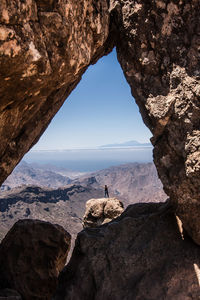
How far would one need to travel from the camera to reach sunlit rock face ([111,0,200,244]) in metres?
6.30

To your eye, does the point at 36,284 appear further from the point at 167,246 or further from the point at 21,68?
the point at 21,68

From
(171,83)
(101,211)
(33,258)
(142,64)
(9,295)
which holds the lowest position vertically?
(101,211)

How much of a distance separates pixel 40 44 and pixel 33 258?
29.7 ft

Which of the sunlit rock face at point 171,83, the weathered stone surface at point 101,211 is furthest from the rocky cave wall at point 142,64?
the weathered stone surface at point 101,211

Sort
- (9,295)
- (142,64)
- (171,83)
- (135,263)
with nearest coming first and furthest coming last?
1. (171,83)
2. (135,263)
3. (142,64)
4. (9,295)

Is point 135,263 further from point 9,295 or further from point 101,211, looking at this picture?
point 101,211

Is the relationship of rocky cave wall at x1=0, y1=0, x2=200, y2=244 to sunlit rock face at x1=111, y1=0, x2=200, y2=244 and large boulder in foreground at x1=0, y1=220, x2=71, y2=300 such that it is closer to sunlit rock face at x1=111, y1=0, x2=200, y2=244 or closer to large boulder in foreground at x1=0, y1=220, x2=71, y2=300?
sunlit rock face at x1=111, y1=0, x2=200, y2=244

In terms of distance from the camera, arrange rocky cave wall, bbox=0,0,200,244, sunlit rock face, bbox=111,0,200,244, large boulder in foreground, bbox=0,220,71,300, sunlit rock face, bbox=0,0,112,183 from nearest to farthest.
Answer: sunlit rock face, bbox=0,0,112,183 < rocky cave wall, bbox=0,0,200,244 < sunlit rock face, bbox=111,0,200,244 < large boulder in foreground, bbox=0,220,71,300

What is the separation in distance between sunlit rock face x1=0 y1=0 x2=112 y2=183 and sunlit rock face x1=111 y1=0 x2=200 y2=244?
1.21m

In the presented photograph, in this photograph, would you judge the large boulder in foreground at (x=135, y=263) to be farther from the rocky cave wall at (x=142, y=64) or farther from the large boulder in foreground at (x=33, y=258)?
the large boulder in foreground at (x=33, y=258)

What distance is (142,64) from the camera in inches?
288

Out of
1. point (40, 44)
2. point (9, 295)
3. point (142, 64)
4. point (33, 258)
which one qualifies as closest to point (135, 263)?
point (9, 295)

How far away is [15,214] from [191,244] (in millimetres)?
157376

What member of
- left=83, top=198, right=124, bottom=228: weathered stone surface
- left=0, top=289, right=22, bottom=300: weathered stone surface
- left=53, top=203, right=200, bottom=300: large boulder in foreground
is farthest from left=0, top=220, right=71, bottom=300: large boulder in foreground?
left=83, top=198, right=124, bottom=228: weathered stone surface
